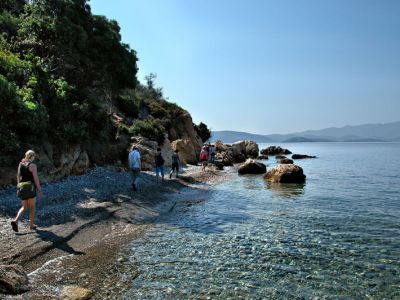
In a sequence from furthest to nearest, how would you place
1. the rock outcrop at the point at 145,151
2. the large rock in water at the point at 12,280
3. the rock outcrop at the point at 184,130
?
the rock outcrop at the point at 184,130
the rock outcrop at the point at 145,151
the large rock in water at the point at 12,280

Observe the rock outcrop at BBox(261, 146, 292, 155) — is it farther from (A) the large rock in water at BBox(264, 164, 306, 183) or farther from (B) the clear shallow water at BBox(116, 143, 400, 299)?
(B) the clear shallow water at BBox(116, 143, 400, 299)

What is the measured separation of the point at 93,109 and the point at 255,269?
66.3 feet

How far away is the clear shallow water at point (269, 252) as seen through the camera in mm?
9328

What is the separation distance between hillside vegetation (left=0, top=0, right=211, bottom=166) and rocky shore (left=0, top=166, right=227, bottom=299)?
11.9 ft

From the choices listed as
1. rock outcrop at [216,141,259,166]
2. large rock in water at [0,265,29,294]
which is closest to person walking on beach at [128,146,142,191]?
large rock in water at [0,265,29,294]

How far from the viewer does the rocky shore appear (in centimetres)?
938

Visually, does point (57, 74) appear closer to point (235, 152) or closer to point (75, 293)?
point (75, 293)

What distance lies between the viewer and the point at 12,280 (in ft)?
26.6

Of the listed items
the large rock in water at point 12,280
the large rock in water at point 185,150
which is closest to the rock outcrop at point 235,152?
the large rock in water at point 185,150

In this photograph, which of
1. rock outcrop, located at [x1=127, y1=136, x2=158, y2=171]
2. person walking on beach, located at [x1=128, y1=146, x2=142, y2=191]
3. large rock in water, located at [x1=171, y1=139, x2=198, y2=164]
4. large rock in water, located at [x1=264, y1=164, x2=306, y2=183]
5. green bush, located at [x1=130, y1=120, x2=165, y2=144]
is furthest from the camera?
large rock in water, located at [x1=171, y1=139, x2=198, y2=164]

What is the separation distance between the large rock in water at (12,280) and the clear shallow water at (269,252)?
2430 mm

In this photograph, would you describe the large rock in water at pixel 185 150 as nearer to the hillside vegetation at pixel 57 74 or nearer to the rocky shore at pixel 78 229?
the hillside vegetation at pixel 57 74

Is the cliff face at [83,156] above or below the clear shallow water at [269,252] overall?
above

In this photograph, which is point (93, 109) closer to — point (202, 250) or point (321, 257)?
point (202, 250)
